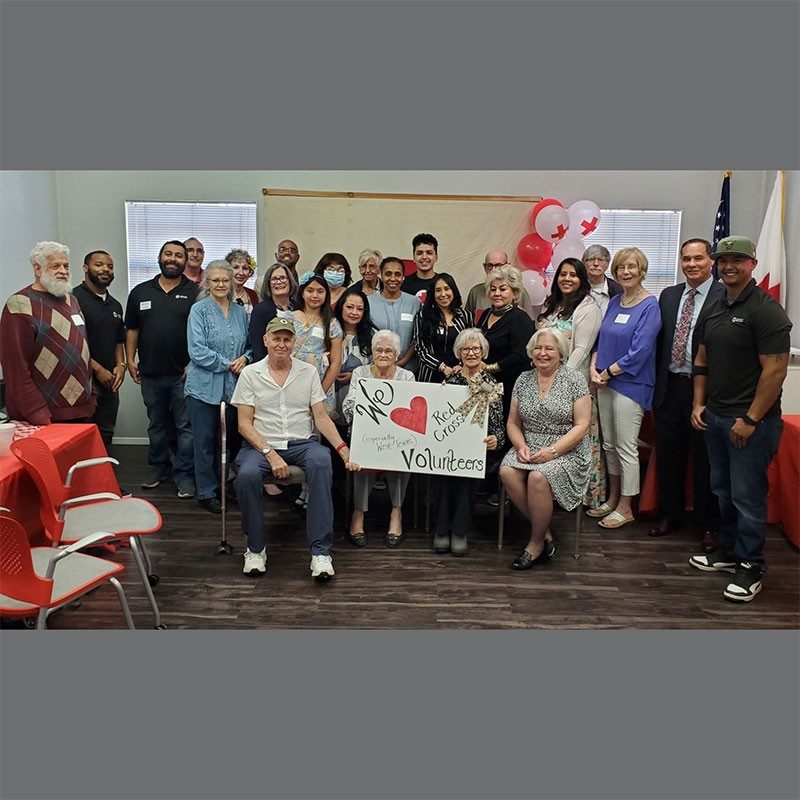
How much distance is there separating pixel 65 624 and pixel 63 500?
0.54 m

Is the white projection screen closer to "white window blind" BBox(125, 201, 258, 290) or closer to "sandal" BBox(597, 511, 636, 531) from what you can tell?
"white window blind" BBox(125, 201, 258, 290)

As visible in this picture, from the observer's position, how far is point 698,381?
12.4ft

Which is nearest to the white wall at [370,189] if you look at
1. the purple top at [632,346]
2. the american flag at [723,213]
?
the american flag at [723,213]

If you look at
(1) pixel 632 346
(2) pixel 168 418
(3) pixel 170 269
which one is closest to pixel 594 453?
(1) pixel 632 346

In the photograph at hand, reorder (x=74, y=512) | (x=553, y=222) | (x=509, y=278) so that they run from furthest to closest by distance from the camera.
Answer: (x=553, y=222) → (x=509, y=278) → (x=74, y=512)

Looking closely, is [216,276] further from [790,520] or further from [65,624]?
[790,520]

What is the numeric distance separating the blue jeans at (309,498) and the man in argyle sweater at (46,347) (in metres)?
1.15

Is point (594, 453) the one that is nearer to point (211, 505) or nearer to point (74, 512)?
point (211, 505)

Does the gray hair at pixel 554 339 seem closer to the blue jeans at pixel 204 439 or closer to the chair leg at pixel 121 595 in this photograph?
the blue jeans at pixel 204 439

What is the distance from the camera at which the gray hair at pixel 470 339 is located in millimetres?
3840

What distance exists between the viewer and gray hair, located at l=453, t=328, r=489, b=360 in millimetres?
3840

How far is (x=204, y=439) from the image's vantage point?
4.53 m

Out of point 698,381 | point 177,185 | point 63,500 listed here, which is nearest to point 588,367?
point 698,381

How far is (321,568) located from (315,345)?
134 cm
